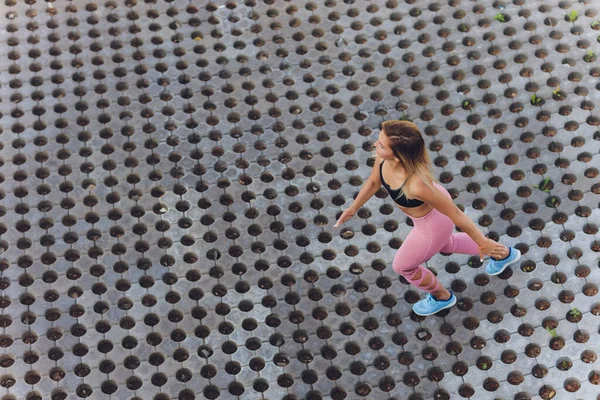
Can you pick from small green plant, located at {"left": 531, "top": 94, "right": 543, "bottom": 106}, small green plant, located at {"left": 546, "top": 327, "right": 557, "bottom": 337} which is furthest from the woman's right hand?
small green plant, located at {"left": 531, "top": 94, "right": 543, "bottom": 106}

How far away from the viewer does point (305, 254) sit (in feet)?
24.3

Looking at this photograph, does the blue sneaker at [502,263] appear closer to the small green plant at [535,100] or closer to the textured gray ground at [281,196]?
the textured gray ground at [281,196]

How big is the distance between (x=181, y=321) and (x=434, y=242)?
2018 mm

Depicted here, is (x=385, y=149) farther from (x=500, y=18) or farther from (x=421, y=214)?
(x=500, y=18)

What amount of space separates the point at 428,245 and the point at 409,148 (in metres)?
0.88

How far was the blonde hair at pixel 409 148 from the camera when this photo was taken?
603 centimetres

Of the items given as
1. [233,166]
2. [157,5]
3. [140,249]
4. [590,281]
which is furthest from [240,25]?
[590,281]

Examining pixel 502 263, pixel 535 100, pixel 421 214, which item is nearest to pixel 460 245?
pixel 502 263

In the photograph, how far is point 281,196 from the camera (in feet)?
25.2

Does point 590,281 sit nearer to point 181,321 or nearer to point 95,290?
point 181,321

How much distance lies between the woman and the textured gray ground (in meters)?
0.32

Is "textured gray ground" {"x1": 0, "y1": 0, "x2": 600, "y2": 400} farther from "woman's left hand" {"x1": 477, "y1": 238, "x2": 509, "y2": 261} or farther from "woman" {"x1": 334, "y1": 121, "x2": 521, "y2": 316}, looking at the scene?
"woman's left hand" {"x1": 477, "y1": 238, "x2": 509, "y2": 261}

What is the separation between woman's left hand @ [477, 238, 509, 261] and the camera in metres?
Answer: 6.62

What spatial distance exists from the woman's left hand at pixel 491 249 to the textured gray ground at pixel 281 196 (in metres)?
0.44
